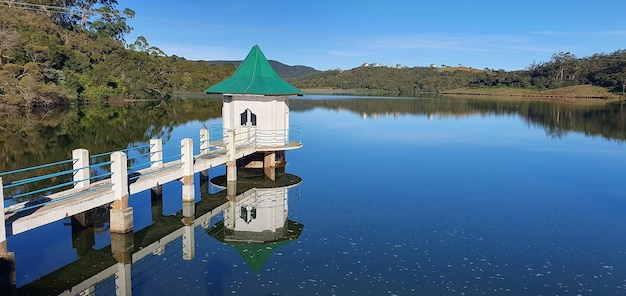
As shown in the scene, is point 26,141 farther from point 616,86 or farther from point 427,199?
point 616,86

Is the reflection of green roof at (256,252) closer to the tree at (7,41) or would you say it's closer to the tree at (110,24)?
the tree at (7,41)

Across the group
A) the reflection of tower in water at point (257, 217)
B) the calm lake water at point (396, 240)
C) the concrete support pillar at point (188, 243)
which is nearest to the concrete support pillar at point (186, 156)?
the calm lake water at point (396, 240)

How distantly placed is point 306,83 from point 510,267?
16698 centimetres

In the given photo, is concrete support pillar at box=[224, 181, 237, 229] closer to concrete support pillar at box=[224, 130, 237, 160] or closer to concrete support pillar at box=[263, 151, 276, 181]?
concrete support pillar at box=[224, 130, 237, 160]

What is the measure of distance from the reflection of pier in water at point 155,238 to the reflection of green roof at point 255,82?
3.72 meters

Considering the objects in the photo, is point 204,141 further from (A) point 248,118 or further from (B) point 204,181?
(A) point 248,118

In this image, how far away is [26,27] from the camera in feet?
186

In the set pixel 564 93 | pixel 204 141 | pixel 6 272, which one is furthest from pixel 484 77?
pixel 6 272

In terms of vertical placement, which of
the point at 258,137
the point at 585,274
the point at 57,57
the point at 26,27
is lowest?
the point at 585,274

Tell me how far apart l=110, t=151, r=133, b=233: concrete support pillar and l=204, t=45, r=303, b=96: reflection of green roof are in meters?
7.54

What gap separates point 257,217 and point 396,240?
4.53m

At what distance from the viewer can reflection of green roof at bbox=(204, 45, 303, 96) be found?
1894cm

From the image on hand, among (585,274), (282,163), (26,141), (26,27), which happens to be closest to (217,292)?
(585,274)

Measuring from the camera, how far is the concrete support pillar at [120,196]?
1181 centimetres
